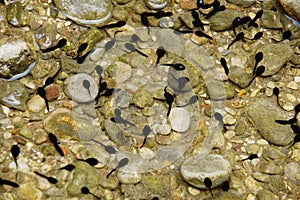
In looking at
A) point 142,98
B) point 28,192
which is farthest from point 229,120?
point 28,192

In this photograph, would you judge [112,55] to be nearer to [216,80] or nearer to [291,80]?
[216,80]

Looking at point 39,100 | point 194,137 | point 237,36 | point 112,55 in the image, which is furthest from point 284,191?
point 39,100

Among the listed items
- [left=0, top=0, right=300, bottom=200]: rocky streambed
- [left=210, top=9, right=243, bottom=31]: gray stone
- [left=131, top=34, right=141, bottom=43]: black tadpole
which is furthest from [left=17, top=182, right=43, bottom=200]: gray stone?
[left=210, top=9, right=243, bottom=31]: gray stone

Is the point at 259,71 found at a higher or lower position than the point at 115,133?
higher

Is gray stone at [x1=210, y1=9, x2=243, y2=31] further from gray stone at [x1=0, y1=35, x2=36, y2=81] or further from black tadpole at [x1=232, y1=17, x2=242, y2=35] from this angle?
gray stone at [x1=0, y1=35, x2=36, y2=81]

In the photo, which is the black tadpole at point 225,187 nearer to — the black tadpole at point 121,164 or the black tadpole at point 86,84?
the black tadpole at point 121,164

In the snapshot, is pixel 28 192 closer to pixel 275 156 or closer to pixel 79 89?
pixel 79 89
